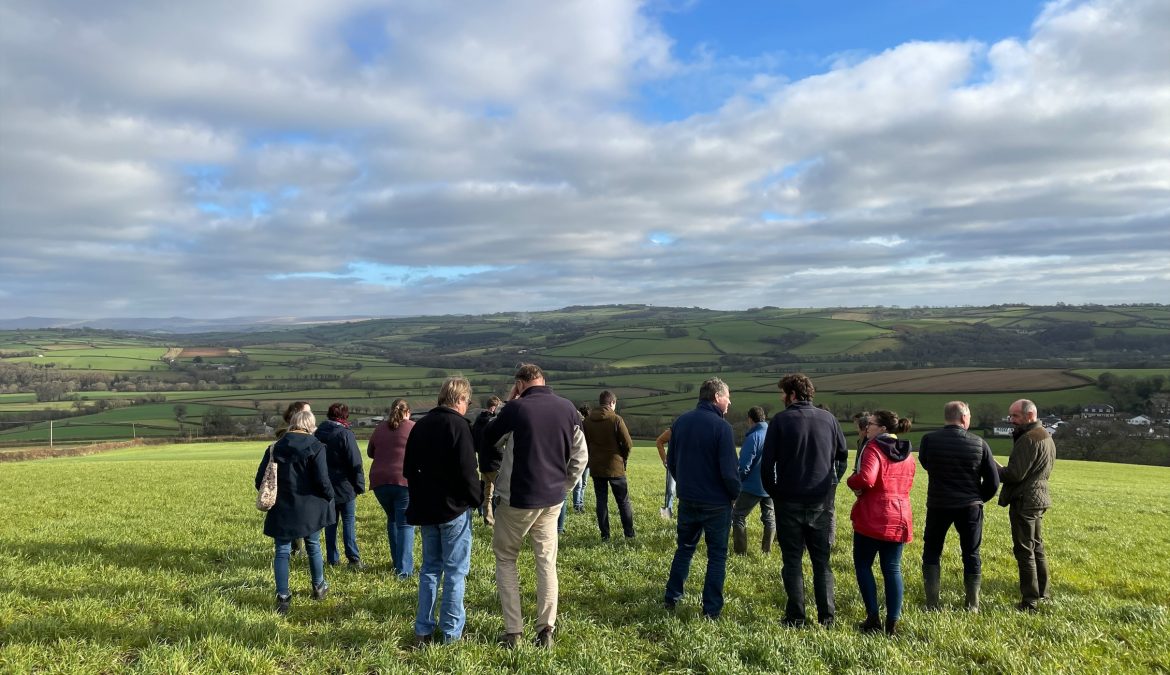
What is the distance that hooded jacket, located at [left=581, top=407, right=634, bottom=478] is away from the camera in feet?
31.7

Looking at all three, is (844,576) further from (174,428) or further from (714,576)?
(174,428)

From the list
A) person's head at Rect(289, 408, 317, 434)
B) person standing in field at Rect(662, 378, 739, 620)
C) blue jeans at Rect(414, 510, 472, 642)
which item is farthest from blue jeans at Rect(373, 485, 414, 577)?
person standing in field at Rect(662, 378, 739, 620)

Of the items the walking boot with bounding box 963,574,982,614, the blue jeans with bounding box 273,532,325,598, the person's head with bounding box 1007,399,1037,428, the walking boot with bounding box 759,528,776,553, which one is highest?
the person's head with bounding box 1007,399,1037,428

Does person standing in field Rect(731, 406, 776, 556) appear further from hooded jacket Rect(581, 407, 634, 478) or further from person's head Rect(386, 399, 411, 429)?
person's head Rect(386, 399, 411, 429)

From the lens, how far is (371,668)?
16.9 feet

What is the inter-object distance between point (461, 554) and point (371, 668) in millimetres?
1220

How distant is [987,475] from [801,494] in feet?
7.79

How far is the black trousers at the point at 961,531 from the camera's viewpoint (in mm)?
6605

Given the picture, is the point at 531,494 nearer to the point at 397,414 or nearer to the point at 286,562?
the point at 286,562

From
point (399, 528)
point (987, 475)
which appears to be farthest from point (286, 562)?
point (987, 475)

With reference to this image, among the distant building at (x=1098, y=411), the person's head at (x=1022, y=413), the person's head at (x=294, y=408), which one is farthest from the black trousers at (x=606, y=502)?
the distant building at (x=1098, y=411)

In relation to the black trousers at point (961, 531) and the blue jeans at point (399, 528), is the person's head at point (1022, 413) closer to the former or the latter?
the black trousers at point (961, 531)

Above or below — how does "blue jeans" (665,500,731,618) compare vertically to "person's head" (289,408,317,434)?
below

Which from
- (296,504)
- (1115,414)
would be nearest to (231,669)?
(296,504)
